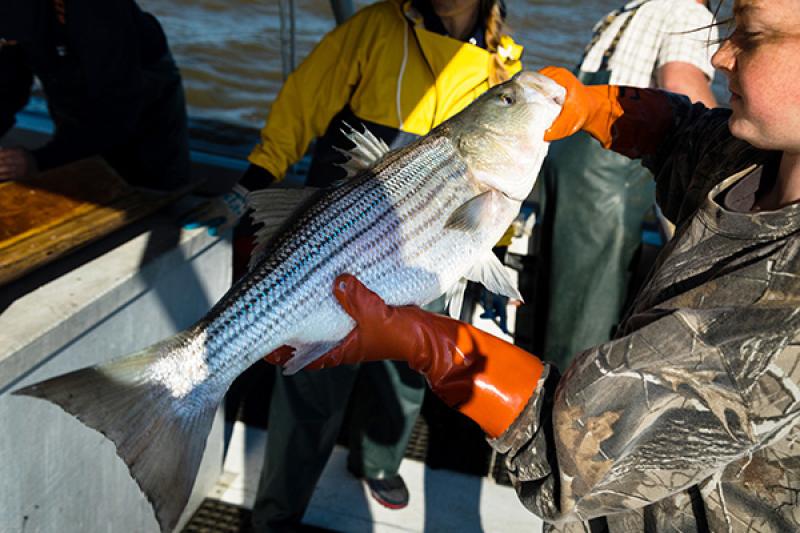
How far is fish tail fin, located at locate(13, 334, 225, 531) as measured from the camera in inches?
68.2

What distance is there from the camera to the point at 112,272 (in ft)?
8.39

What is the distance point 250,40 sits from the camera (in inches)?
436

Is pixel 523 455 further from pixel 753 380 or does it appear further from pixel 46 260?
pixel 46 260

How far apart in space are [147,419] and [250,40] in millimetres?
10180

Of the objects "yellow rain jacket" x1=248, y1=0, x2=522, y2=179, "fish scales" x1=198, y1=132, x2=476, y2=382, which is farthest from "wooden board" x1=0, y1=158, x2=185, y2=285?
"fish scales" x1=198, y1=132, x2=476, y2=382

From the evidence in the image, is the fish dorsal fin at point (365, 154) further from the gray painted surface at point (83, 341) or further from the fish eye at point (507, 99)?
the gray painted surface at point (83, 341)

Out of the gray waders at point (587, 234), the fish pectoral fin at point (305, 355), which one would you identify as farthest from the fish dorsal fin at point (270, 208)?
the gray waders at point (587, 234)

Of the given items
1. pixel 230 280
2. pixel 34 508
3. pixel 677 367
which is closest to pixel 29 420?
pixel 34 508

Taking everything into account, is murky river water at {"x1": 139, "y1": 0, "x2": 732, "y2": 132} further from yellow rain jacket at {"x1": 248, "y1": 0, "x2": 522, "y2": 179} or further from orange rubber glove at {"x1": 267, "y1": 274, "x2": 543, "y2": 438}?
orange rubber glove at {"x1": 267, "y1": 274, "x2": 543, "y2": 438}

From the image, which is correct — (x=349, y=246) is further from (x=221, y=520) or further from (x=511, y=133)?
(x=221, y=520)

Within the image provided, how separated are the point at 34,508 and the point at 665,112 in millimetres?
2373

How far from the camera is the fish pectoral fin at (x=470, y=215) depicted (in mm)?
2113

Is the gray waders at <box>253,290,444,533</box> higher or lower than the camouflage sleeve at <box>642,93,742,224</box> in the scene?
lower

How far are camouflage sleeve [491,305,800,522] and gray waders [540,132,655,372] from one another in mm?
2454
